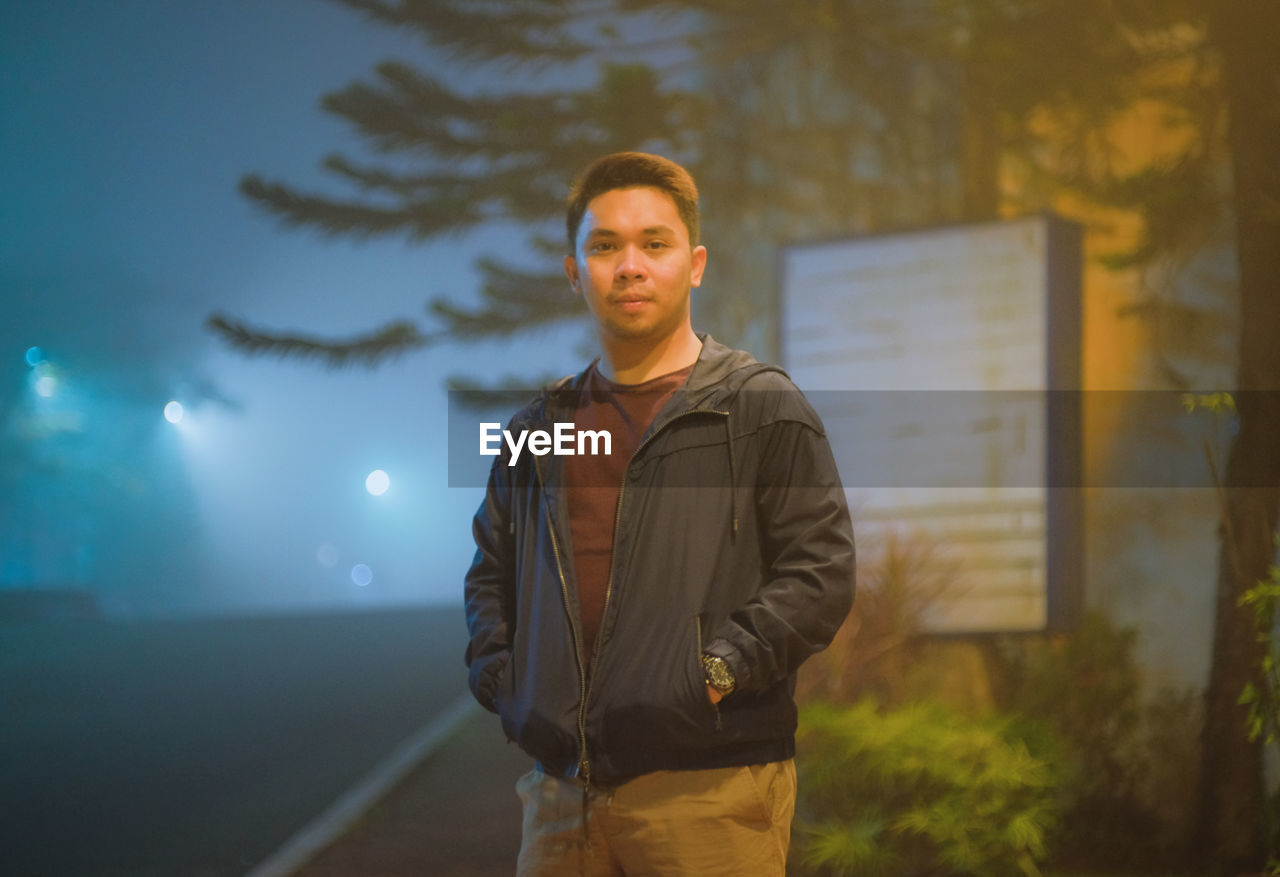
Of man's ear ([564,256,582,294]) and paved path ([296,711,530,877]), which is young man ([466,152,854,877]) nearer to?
man's ear ([564,256,582,294])

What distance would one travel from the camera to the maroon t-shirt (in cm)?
158

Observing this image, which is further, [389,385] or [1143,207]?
[389,385]

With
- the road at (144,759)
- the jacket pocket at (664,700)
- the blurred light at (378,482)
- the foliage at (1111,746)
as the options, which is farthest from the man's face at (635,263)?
the road at (144,759)

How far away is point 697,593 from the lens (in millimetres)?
1518

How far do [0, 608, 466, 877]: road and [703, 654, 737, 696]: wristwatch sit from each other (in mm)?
2766

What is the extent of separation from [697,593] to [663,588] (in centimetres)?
5

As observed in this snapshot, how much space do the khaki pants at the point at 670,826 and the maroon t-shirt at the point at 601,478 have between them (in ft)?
0.76

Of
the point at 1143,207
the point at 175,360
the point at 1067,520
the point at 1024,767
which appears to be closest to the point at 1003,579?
the point at 1067,520

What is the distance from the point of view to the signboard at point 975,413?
11.1 ft

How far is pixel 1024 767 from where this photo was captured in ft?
9.94

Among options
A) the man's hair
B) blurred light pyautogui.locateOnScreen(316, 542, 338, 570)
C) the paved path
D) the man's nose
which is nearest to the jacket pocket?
the man's nose

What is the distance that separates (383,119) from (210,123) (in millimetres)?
668

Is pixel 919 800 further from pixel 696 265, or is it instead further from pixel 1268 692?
pixel 696 265

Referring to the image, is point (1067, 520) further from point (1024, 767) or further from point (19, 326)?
point (19, 326)
